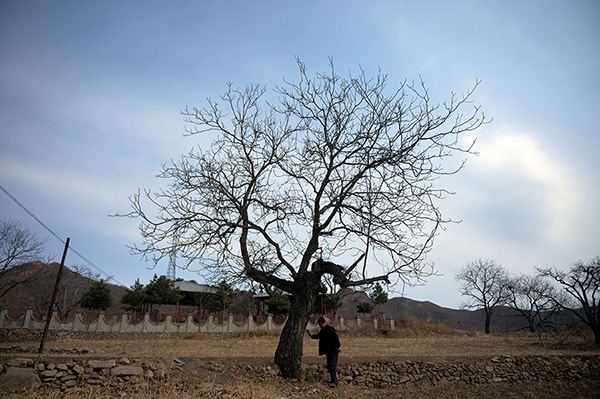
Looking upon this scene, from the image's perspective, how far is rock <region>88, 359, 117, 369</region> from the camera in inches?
331

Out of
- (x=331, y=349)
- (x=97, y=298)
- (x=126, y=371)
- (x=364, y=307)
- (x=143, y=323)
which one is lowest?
(x=126, y=371)

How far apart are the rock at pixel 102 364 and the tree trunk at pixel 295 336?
4250 millimetres

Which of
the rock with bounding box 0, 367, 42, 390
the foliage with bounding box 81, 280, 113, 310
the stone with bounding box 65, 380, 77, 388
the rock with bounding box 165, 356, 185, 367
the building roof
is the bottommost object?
the stone with bounding box 65, 380, 77, 388

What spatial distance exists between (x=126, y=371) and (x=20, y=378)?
210 centimetres

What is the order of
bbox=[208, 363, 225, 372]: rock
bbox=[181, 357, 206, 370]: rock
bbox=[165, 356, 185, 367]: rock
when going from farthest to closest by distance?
bbox=[208, 363, 225, 372]: rock → bbox=[181, 357, 206, 370]: rock → bbox=[165, 356, 185, 367]: rock

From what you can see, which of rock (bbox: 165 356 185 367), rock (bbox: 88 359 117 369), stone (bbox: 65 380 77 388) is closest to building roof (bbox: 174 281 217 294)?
rock (bbox: 165 356 185 367)

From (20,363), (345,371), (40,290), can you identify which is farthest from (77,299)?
(345,371)

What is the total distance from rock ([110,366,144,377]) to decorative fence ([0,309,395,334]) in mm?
19565

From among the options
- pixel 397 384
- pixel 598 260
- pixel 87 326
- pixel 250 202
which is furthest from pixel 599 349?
pixel 87 326

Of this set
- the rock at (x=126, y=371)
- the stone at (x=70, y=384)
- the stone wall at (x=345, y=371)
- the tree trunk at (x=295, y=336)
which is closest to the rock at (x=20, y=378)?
the stone wall at (x=345, y=371)

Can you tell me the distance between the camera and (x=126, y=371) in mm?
8398

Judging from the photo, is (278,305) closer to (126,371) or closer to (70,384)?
(126,371)

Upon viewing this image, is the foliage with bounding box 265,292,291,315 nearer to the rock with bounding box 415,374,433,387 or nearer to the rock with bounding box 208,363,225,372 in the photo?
the rock with bounding box 415,374,433,387

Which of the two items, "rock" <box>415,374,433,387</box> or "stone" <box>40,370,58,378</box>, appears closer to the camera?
"stone" <box>40,370,58,378</box>
